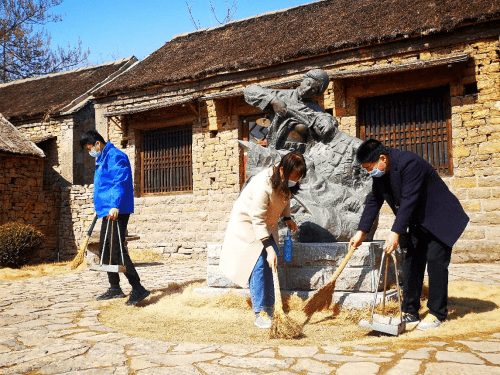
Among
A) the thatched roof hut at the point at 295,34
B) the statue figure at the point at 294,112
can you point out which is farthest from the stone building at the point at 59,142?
the statue figure at the point at 294,112

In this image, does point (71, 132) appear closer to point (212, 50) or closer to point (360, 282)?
point (212, 50)

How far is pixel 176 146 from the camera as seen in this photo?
12.7m

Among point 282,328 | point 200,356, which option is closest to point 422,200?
point 282,328

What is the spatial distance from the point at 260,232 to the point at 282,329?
2.35 ft

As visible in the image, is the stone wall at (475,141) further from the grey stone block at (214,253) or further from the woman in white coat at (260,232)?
the woman in white coat at (260,232)

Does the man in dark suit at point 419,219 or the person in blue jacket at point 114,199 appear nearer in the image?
the man in dark suit at point 419,219

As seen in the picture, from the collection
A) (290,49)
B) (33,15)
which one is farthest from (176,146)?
(33,15)

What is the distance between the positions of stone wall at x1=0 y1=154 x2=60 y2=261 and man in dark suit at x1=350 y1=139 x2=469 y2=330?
10.6m

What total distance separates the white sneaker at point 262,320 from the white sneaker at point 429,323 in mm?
1104

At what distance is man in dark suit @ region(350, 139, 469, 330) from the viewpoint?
3.56 m

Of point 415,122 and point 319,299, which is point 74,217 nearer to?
point 415,122

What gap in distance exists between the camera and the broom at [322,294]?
12.7 ft

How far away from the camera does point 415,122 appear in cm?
973

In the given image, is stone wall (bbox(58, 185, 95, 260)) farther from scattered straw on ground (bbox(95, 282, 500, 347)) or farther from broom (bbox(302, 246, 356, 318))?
broom (bbox(302, 246, 356, 318))
